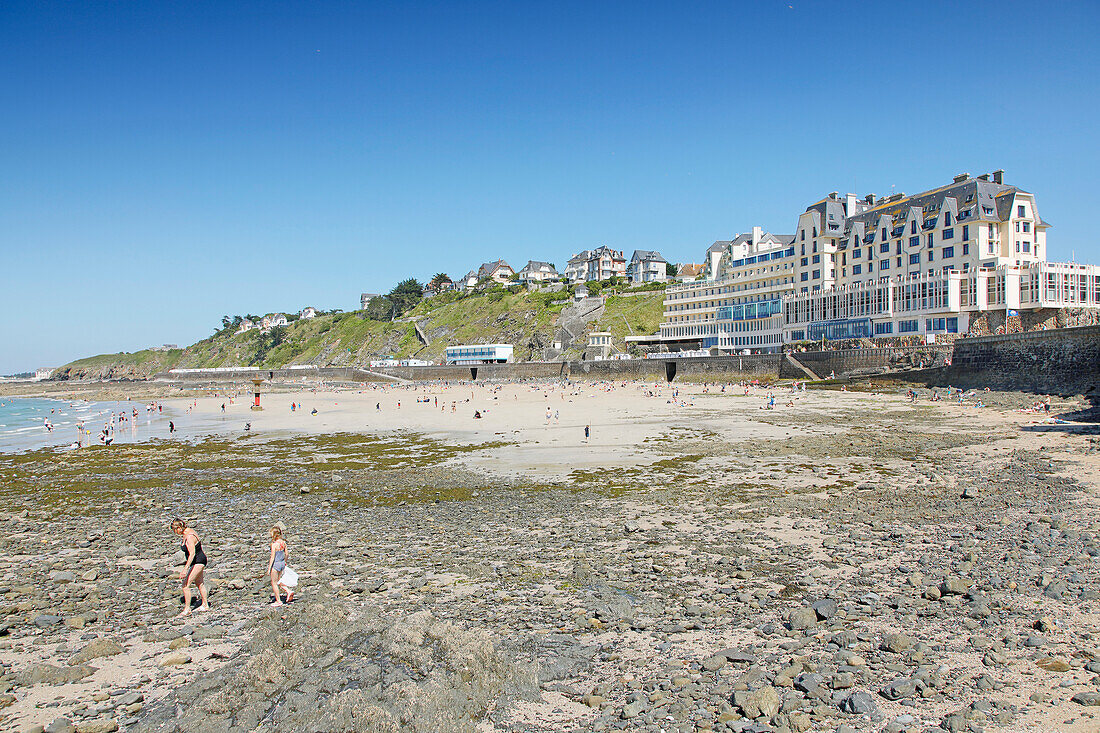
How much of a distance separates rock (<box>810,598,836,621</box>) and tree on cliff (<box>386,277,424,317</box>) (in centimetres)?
15180

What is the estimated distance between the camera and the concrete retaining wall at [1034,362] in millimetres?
37031

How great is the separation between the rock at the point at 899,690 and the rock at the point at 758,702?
42.5 inches

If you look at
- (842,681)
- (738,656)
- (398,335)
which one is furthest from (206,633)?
(398,335)

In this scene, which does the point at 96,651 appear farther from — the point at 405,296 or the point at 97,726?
the point at 405,296

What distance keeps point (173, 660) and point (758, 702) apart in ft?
22.1

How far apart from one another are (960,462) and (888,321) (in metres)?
46.4

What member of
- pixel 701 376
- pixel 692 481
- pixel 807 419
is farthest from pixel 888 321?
pixel 692 481

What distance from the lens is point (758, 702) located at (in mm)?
6246

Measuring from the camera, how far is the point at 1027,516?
13.0 meters

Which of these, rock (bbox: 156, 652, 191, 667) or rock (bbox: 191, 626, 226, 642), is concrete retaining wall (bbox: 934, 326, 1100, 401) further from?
rock (bbox: 156, 652, 191, 667)

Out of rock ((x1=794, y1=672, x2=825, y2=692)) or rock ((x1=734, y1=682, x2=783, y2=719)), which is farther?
rock ((x1=794, y1=672, x2=825, y2=692))

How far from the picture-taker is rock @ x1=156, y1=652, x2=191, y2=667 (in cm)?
759

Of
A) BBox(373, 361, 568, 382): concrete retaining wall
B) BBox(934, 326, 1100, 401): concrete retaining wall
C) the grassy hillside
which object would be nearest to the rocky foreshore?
BBox(934, 326, 1100, 401): concrete retaining wall

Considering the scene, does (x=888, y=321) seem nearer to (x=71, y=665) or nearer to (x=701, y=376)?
(x=701, y=376)
